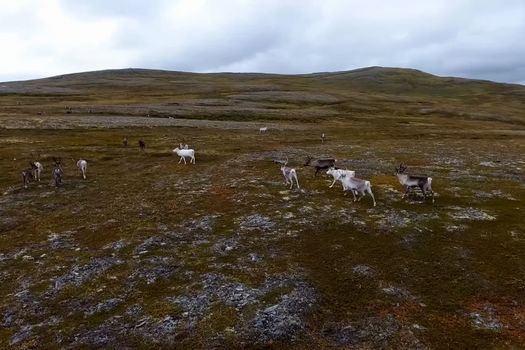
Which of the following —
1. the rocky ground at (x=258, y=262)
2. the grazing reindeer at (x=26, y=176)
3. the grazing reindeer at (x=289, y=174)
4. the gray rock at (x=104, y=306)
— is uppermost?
the grazing reindeer at (x=289, y=174)

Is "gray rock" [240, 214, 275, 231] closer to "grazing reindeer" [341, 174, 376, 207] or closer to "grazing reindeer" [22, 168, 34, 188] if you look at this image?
"grazing reindeer" [341, 174, 376, 207]

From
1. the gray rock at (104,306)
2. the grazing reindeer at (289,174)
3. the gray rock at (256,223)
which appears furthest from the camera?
the grazing reindeer at (289,174)

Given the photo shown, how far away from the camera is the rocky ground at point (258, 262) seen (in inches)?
682

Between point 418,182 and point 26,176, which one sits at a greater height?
point 418,182

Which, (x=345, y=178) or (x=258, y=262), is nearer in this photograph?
(x=258, y=262)

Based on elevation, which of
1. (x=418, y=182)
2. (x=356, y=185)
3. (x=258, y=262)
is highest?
(x=418, y=182)

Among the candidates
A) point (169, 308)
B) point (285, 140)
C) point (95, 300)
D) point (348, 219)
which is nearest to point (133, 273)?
point (95, 300)

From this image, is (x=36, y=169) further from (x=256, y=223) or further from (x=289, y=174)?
(x=256, y=223)

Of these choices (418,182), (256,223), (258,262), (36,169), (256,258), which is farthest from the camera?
(36,169)

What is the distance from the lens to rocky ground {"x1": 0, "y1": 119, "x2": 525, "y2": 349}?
17.3 m

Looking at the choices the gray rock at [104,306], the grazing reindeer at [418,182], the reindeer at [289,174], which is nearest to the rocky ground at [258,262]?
the gray rock at [104,306]

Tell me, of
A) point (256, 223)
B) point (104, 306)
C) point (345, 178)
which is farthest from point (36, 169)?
point (345, 178)

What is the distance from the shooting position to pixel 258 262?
22.8m

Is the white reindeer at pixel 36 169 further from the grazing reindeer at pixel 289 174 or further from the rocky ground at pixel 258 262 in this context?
the grazing reindeer at pixel 289 174
